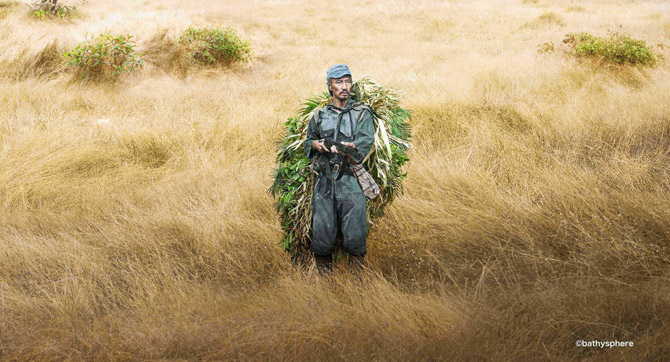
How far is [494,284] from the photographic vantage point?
131 inches

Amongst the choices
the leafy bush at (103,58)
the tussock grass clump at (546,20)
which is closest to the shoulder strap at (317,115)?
the leafy bush at (103,58)

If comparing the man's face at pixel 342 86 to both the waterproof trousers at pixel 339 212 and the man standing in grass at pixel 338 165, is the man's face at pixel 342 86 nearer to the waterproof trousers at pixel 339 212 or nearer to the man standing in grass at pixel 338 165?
the man standing in grass at pixel 338 165

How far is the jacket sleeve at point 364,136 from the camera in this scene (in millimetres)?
2926

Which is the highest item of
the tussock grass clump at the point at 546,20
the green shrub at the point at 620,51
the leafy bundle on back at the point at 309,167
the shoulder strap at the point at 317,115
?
the tussock grass clump at the point at 546,20

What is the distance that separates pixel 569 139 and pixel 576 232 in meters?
2.24

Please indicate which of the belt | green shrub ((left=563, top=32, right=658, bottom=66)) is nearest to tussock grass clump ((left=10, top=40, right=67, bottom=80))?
the belt

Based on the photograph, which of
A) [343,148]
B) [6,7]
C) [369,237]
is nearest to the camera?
[343,148]

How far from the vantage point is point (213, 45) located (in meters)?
10.9

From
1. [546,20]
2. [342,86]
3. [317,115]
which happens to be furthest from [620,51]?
[317,115]

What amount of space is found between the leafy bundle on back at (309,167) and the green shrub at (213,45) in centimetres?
818

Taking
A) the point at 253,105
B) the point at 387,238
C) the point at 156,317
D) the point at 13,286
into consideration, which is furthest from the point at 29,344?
the point at 253,105

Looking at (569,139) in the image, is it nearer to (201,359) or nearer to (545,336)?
(545,336)

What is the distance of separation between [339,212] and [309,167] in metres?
0.37

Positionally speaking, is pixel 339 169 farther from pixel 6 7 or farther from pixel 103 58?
pixel 6 7
